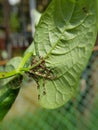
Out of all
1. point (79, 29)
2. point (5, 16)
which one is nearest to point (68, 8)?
point (79, 29)

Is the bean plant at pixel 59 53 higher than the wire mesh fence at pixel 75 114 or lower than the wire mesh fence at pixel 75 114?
higher

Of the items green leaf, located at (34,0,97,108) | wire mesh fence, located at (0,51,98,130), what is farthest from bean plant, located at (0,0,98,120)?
wire mesh fence, located at (0,51,98,130)

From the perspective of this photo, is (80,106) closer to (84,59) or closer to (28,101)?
(28,101)

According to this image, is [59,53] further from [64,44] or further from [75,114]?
[75,114]

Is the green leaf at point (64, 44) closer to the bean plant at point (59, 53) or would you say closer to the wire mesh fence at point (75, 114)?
the bean plant at point (59, 53)

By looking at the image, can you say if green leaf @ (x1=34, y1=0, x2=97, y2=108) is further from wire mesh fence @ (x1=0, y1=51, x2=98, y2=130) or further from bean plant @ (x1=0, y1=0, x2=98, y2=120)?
wire mesh fence @ (x1=0, y1=51, x2=98, y2=130)

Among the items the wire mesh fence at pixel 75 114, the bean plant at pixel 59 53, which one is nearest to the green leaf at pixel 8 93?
the bean plant at pixel 59 53
